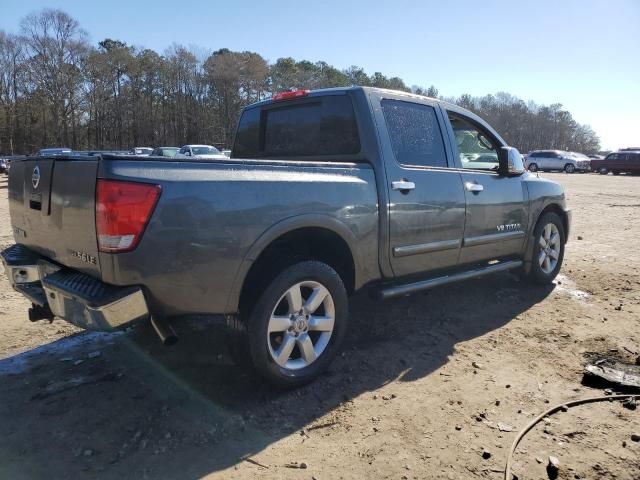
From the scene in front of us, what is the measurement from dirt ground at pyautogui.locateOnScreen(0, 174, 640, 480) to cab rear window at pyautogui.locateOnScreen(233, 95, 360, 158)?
5.31ft

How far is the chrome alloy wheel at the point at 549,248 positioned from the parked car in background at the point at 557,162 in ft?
133

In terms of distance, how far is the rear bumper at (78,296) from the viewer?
7.95ft

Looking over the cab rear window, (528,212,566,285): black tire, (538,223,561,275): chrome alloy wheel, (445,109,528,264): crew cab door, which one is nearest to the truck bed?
the cab rear window

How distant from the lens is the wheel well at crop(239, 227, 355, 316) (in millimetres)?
3039

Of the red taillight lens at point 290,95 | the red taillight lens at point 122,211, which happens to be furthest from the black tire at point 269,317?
the red taillight lens at point 290,95

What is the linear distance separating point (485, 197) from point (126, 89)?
7522cm

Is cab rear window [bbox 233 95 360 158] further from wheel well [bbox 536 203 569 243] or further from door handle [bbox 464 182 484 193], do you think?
wheel well [bbox 536 203 569 243]

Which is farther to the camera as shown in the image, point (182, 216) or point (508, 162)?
point (508, 162)

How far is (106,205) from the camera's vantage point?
239 cm

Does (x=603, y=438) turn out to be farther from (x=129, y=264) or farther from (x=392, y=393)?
(x=129, y=264)

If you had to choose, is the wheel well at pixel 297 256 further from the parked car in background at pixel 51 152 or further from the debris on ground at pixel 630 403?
the debris on ground at pixel 630 403

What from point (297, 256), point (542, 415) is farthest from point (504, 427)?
point (297, 256)

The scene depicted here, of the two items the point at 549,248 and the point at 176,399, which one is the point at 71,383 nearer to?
the point at 176,399

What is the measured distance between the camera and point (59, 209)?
2.75 metres
